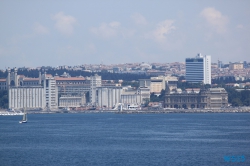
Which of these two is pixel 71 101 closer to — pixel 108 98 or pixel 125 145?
pixel 108 98

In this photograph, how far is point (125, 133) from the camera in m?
48.7

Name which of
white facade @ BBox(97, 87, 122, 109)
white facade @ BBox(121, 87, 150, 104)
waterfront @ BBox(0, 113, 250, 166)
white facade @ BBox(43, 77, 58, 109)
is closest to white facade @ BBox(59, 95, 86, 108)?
white facade @ BBox(43, 77, 58, 109)

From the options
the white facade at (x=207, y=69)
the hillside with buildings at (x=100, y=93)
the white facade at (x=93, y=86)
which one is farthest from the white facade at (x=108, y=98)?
the white facade at (x=207, y=69)

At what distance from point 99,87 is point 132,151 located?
222 feet

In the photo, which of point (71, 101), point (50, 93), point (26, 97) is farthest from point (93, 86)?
point (26, 97)

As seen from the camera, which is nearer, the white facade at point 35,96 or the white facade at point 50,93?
the white facade at point 35,96

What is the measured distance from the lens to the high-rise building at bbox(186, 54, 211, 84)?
430 feet

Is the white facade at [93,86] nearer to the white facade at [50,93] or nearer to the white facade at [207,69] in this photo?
the white facade at [50,93]

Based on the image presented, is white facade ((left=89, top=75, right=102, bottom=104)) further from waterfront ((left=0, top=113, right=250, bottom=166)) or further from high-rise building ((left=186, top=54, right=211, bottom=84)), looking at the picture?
waterfront ((left=0, top=113, right=250, bottom=166))

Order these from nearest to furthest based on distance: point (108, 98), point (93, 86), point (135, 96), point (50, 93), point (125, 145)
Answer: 1. point (125, 145)
2. point (50, 93)
3. point (108, 98)
4. point (135, 96)
5. point (93, 86)

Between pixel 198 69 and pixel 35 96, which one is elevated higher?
pixel 198 69

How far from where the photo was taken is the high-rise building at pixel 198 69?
131 metres

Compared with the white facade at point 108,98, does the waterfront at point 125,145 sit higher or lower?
lower

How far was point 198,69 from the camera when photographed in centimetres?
13200
